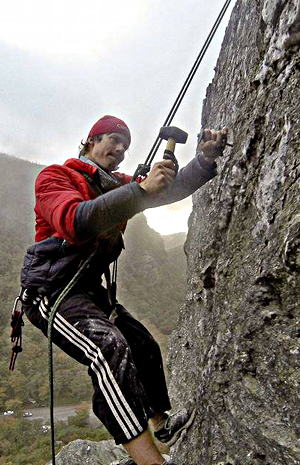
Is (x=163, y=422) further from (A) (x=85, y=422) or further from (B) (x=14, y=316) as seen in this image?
(A) (x=85, y=422)

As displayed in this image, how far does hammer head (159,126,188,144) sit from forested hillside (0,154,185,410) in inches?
2454

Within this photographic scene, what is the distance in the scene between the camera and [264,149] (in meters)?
3.65

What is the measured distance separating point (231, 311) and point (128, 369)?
A: 1.20 metres

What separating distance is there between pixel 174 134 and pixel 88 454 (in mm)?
12347

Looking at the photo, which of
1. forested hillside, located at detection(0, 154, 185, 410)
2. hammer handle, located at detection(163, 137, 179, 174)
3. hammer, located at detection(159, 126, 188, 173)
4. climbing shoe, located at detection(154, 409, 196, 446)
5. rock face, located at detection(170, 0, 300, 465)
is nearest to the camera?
rock face, located at detection(170, 0, 300, 465)

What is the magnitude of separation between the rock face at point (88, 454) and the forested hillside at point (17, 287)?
50659mm

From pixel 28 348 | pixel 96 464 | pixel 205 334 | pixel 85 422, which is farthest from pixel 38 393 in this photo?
pixel 205 334

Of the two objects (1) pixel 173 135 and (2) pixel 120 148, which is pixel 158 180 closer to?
(1) pixel 173 135

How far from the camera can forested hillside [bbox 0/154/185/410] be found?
6662 centimetres

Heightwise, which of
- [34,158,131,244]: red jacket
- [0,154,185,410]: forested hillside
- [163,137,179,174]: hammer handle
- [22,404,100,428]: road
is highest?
[163,137,179,174]: hammer handle

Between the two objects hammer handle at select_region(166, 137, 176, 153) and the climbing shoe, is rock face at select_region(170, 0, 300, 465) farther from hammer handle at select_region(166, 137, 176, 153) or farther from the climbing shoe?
hammer handle at select_region(166, 137, 176, 153)

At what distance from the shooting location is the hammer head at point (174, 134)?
350 cm

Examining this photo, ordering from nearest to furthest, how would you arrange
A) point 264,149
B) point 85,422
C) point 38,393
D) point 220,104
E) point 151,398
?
point 264,149, point 151,398, point 220,104, point 85,422, point 38,393

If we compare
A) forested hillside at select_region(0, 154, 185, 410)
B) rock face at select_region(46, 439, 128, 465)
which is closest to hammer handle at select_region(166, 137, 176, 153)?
rock face at select_region(46, 439, 128, 465)
